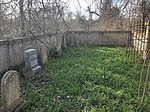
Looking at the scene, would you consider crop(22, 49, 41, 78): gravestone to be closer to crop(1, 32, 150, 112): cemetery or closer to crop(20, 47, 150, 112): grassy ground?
crop(1, 32, 150, 112): cemetery

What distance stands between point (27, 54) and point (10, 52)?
2.05ft

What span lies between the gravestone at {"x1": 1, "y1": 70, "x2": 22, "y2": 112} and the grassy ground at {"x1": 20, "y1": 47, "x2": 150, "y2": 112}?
0.32 m

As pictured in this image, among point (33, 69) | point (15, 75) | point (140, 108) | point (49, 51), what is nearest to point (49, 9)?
point (15, 75)

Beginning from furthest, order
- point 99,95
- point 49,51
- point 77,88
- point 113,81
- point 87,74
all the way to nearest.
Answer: point 49,51 → point 87,74 → point 113,81 → point 77,88 → point 99,95

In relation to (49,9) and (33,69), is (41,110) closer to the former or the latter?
(49,9)

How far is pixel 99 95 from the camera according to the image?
15.6 feet

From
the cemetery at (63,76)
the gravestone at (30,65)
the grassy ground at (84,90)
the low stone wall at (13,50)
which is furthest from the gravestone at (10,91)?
the gravestone at (30,65)

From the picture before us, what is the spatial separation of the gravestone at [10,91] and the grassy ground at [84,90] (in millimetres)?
324

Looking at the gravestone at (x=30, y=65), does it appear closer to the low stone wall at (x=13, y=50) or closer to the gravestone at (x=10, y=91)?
the low stone wall at (x=13, y=50)

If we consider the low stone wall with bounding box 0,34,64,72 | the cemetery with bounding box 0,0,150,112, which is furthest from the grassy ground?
the low stone wall with bounding box 0,34,64,72

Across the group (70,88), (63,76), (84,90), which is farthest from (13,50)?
(84,90)

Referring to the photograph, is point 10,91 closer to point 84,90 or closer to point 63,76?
point 84,90

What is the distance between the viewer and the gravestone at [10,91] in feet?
12.3

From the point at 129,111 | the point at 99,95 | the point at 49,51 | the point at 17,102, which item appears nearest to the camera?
the point at 129,111
